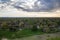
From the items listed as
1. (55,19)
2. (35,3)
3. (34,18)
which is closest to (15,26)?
(34,18)

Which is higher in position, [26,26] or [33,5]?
[33,5]

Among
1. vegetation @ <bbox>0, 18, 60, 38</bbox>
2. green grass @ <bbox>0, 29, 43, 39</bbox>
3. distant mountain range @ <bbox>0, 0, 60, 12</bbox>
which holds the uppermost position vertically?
distant mountain range @ <bbox>0, 0, 60, 12</bbox>

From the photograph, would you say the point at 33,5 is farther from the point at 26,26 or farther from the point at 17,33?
the point at 17,33

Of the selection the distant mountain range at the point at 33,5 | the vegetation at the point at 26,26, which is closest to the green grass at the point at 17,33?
the vegetation at the point at 26,26

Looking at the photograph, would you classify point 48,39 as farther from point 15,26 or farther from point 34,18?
point 15,26

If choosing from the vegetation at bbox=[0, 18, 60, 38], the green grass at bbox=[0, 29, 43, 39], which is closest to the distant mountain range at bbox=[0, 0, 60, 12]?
the vegetation at bbox=[0, 18, 60, 38]

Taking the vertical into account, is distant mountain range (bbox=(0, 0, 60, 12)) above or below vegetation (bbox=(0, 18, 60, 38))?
above

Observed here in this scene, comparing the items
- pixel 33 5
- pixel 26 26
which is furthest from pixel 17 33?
pixel 33 5

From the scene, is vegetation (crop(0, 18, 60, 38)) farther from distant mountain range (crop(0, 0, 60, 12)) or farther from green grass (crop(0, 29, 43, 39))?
distant mountain range (crop(0, 0, 60, 12))

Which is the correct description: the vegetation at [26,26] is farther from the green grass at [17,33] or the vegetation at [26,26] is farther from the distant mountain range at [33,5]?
the distant mountain range at [33,5]
